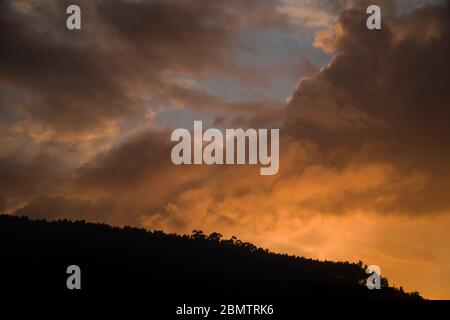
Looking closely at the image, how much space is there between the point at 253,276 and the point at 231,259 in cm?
1336

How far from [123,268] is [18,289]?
27238mm

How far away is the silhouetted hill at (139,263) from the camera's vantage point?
4975 inches

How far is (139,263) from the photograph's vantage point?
5276 inches

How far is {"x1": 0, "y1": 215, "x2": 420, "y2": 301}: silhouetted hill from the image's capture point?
4975 inches

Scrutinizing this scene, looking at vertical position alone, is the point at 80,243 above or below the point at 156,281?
above

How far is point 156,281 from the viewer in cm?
13075
